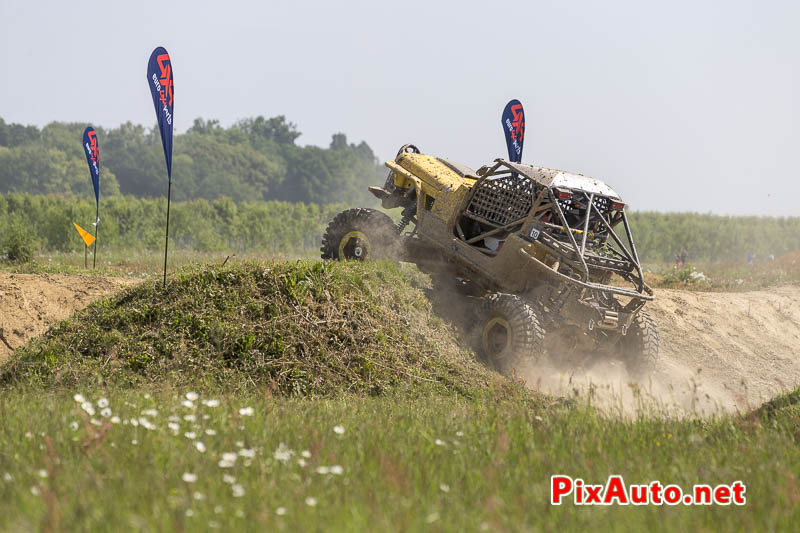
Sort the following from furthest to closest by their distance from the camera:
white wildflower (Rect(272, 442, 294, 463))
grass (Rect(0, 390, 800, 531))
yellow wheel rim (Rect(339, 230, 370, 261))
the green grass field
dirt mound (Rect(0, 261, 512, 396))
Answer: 1. yellow wheel rim (Rect(339, 230, 370, 261))
2. dirt mound (Rect(0, 261, 512, 396))
3. white wildflower (Rect(272, 442, 294, 463))
4. the green grass field
5. grass (Rect(0, 390, 800, 531))

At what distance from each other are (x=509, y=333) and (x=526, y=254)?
116 cm

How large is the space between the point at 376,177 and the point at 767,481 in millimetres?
95989

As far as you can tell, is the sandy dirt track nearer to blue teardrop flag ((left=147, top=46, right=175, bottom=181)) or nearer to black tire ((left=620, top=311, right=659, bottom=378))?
black tire ((left=620, top=311, right=659, bottom=378))

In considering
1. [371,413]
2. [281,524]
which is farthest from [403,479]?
[371,413]

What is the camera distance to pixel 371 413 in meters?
6.35

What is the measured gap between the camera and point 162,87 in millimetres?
9531

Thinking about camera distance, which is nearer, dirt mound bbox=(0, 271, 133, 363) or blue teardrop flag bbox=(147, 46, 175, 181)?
blue teardrop flag bbox=(147, 46, 175, 181)

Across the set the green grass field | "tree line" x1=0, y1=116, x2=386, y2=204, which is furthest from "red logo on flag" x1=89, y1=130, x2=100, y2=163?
"tree line" x1=0, y1=116, x2=386, y2=204

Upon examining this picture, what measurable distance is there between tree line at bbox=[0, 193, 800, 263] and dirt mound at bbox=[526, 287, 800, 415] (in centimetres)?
2523

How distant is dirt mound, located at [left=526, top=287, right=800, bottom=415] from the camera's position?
10.4m

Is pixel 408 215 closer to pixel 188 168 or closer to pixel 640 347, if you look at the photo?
pixel 640 347

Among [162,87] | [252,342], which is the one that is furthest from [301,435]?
[162,87]

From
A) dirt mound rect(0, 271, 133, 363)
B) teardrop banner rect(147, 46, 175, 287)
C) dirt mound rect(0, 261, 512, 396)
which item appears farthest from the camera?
dirt mound rect(0, 271, 133, 363)

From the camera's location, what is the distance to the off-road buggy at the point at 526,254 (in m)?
9.82
